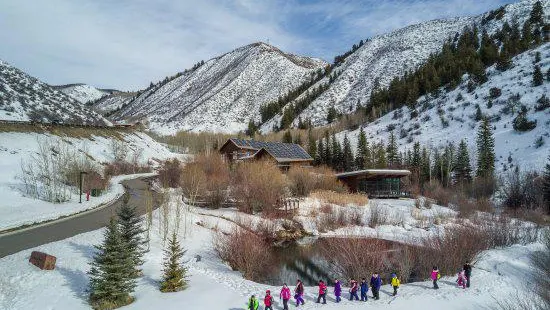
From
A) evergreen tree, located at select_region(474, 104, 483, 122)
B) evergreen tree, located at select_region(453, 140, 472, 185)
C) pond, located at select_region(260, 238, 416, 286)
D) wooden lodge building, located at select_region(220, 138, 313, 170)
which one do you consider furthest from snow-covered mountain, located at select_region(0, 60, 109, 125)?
evergreen tree, located at select_region(474, 104, 483, 122)

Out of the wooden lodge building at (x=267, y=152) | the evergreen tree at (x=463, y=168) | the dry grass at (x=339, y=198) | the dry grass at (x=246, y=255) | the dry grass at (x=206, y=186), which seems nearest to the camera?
the dry grass at (x=246, y=255)

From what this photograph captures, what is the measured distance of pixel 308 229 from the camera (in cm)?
3706

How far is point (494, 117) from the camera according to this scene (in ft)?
223

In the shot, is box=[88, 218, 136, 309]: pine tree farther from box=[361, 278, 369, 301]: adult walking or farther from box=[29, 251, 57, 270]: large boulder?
box=[361, 278, 369, 301]: adult walking

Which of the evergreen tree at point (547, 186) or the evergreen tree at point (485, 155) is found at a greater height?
the evergreen tree at point (485, 155)

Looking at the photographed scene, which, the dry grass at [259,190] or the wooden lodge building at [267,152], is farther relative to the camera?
the wooden lodge building at [267,152]

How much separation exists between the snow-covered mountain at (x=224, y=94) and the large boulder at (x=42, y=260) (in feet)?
370

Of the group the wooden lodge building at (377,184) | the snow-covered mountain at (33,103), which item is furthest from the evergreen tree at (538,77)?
the snow-covered mountain at (33,103)

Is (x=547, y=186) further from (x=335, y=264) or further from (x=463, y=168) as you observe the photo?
(x=335, y=264)

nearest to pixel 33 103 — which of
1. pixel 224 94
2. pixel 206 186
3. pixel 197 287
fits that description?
pixel 206 186

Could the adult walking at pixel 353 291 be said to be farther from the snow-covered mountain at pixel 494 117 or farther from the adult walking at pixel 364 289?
the snow-covered mountain at pixel 494 117

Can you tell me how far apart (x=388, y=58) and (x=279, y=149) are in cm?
8568

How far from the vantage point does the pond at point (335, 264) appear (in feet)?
71.3

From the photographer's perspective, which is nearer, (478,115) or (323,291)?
A: (323,291)
